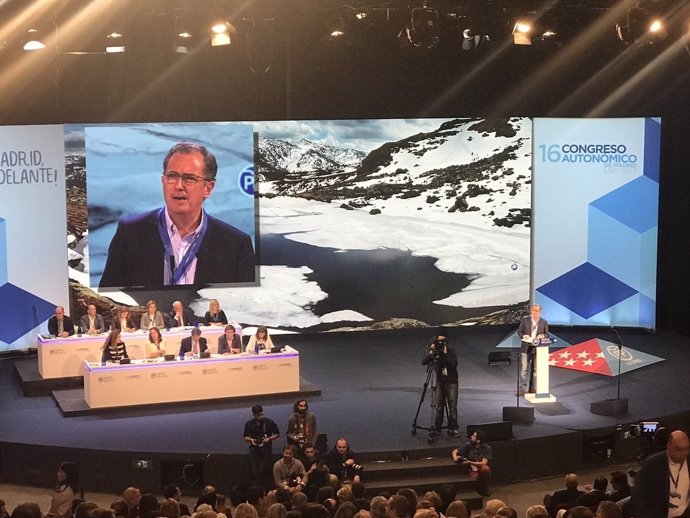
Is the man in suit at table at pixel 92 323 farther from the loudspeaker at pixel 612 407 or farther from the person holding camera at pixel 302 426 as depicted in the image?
the loudspeaker at pixel 612 407

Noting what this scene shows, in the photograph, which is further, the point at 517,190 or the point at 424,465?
the point at 517,190

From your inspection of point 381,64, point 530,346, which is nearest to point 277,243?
point 381,64

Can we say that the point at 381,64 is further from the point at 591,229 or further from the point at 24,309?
the point at 24,309

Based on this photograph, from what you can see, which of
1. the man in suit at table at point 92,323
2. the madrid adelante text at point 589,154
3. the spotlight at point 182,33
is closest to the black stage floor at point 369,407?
the man in suit at table at point 92,323

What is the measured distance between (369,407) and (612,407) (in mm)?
2900

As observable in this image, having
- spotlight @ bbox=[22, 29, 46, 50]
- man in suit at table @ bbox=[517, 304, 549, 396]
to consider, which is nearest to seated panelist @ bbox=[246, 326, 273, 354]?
man in suit at table @ bbox=[517, 304, 549, 396]

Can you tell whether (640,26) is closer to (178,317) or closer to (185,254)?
(178,317)

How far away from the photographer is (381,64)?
17.0 meters

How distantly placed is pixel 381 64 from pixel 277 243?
3225mm

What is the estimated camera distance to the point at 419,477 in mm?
11453

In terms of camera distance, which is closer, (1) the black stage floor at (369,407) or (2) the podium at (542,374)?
(1) the black stage floor at (369,407)

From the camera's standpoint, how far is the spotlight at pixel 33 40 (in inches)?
470

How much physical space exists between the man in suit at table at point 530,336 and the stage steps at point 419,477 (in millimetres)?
2509

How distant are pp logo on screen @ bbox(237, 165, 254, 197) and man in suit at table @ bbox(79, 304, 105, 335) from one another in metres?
3.17
